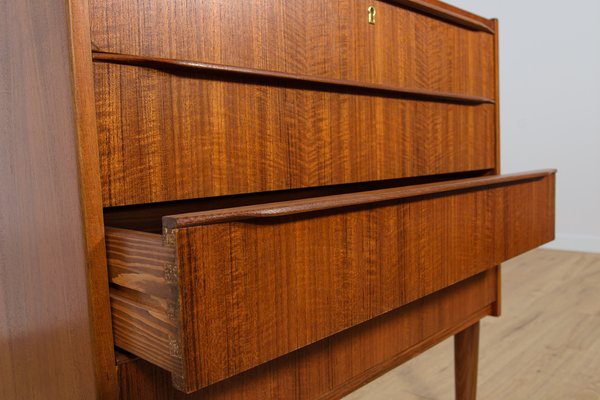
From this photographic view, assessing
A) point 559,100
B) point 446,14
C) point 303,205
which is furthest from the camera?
point 559,100

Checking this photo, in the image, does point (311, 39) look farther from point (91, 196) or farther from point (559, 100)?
point (559, 100)

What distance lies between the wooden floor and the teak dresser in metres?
0.63

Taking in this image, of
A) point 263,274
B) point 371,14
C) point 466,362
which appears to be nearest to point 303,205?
point 263,274

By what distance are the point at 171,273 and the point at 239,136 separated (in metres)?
0.24

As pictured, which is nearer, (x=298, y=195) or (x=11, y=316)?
(x=11, y=316)

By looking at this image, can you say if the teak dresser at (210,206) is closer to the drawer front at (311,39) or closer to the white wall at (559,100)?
the drawer front at (311,39)

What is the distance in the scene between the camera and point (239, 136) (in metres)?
0.63

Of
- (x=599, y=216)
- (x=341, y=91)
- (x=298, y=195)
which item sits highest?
(x=341, y=91)

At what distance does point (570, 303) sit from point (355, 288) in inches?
67.9

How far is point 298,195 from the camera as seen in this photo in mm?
853

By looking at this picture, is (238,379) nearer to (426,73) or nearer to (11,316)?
(11,316)

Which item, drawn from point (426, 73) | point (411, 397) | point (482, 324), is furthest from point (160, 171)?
point (482, 324)

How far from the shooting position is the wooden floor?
4.51 ft

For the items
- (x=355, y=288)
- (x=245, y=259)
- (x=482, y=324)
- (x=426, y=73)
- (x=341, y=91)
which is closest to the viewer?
(x=245, y=259)
